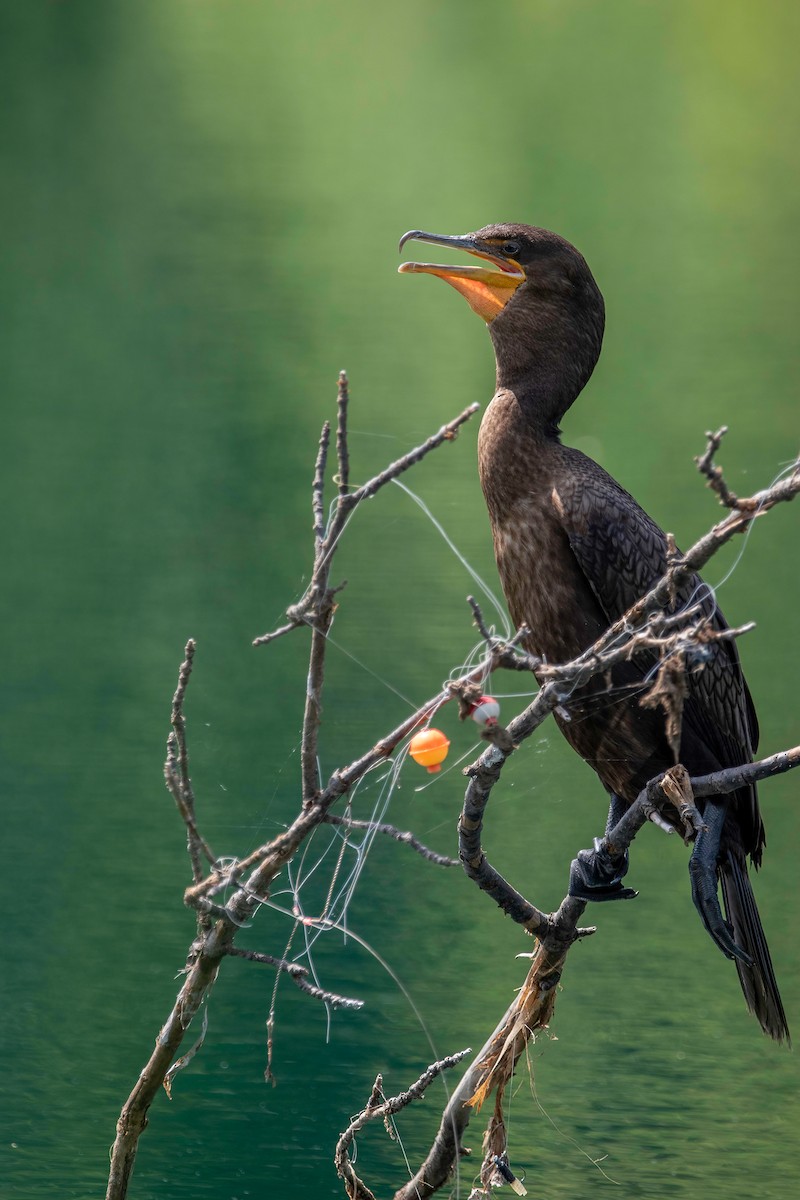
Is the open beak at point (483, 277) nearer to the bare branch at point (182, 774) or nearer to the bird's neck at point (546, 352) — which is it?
the bird's neck at point (546, 352)

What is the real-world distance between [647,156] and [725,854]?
7.72 m

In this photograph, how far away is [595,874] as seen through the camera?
2443mm

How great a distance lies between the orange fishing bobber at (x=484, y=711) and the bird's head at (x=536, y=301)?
40.0 inches

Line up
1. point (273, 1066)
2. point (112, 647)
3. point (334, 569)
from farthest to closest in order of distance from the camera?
point (334, 569)
point (112, 647)
point (273, 1066)

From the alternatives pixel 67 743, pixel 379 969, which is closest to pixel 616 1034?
pixel 379 969

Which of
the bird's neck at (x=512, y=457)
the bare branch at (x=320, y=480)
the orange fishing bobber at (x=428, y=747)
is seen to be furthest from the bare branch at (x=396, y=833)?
the bird's neck at (x=512, y=457)

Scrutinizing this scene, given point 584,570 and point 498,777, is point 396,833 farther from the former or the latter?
point 584,570

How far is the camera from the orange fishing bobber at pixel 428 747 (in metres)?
1.98

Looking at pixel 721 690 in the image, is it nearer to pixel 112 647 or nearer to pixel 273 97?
pixel 112 647

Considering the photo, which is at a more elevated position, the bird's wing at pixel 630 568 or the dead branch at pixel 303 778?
the bird's wing at pixel 630 568

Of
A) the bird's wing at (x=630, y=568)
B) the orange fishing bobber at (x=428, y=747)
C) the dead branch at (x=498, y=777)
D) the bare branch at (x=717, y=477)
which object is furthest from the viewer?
the bird's wing at (x=630, y=568)

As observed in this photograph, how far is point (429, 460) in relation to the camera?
23.6ft

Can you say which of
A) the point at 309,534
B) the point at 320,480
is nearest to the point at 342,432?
the point at 320,480

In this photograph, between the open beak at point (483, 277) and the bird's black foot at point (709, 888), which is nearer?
the bird's black foot at point (709, 888)
